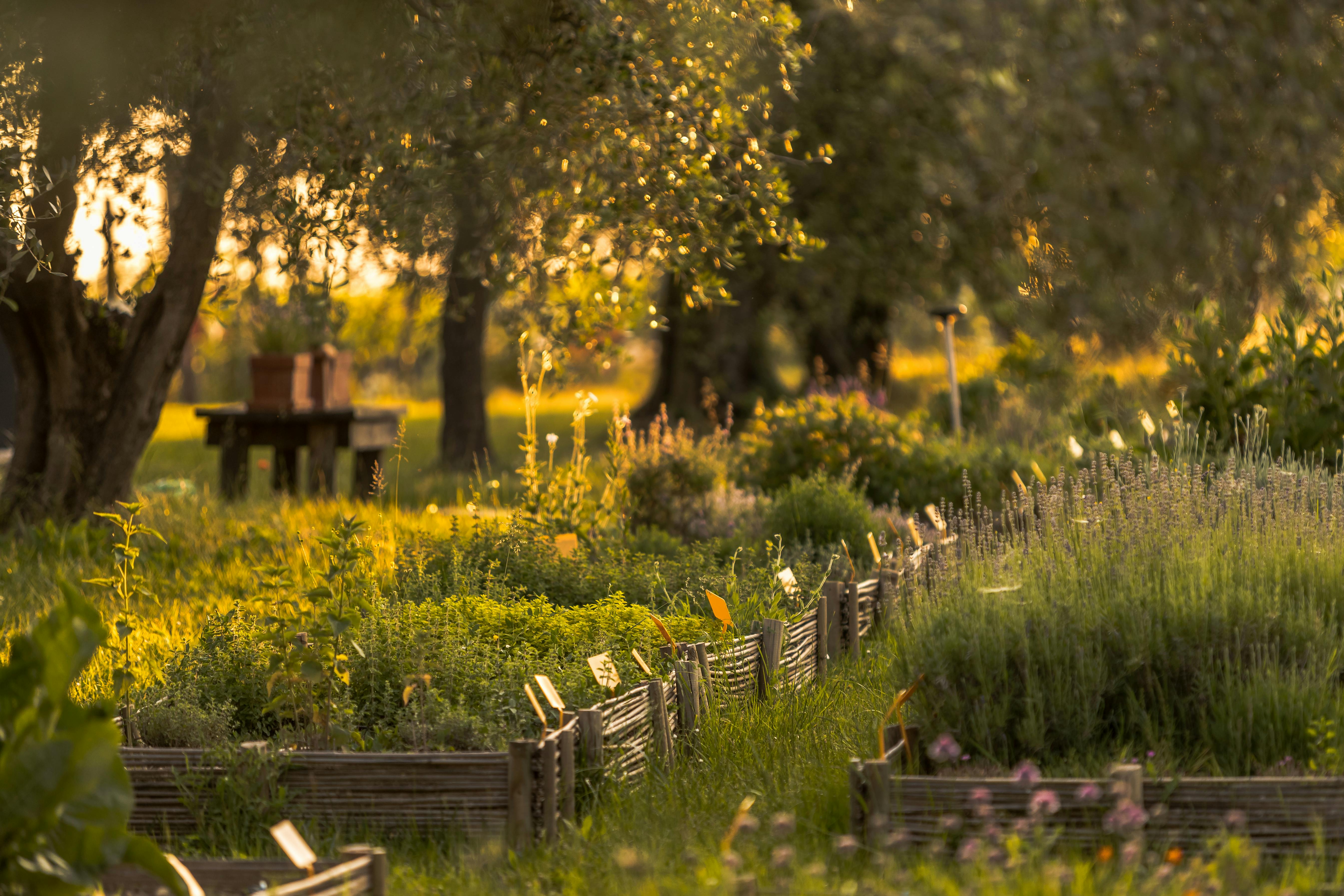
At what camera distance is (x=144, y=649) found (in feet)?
18.1

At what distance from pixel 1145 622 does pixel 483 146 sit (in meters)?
4.52

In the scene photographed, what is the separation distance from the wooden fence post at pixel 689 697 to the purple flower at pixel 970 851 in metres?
1.59

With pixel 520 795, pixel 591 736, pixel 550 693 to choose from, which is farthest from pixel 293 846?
pixel 591 736

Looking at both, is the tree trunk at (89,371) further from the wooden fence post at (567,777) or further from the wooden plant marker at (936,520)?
the wooden fence post at (567,777)

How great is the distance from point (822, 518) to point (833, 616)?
1615 millimetres

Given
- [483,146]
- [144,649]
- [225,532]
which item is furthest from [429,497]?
[144,649]

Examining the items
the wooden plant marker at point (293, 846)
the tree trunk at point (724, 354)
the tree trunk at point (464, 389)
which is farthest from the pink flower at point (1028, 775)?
the tree trunk at point (724, 354)

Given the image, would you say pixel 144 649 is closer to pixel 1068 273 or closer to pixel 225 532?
pixel 225 532

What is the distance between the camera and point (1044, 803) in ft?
11.3

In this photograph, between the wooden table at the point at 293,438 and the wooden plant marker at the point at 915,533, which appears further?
the wooden table at the point at 293,438

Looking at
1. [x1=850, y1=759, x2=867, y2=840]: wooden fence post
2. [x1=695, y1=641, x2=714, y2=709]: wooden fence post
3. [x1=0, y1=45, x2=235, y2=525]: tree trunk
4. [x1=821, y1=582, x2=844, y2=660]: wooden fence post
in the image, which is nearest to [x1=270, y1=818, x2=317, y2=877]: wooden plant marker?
[x1=850, y1=759, x2=867, y2=840]: wooden fence post

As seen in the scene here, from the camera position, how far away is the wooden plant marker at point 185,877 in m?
2.94

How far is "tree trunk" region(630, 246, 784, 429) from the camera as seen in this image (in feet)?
58.0

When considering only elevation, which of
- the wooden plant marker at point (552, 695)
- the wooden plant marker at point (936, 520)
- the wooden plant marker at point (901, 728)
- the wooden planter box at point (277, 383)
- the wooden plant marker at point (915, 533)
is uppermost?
the wooden planter box at point (277, 383)
